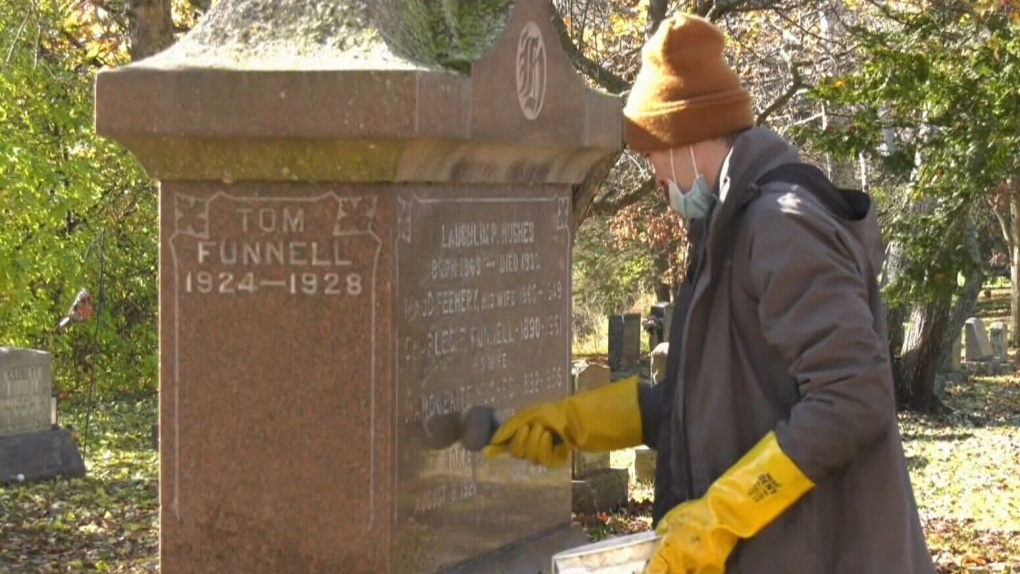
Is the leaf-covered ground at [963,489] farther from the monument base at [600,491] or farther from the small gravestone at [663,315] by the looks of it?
the small gravestone at [663,315]

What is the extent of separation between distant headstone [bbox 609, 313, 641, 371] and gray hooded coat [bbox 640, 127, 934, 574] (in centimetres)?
2104

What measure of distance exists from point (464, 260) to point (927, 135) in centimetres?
986

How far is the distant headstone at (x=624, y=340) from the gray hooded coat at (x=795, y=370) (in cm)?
2104

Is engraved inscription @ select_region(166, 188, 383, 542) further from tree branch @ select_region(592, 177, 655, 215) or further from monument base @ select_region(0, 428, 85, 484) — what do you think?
tree branch @ select_region(592, 177, 655, 215)

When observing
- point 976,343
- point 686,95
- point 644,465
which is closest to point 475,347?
point 686,95

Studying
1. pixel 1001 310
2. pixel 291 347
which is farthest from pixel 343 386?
pixel 1001 310

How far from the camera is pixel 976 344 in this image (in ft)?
92.6

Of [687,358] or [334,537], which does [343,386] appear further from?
[687,358]

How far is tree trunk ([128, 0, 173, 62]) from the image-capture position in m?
11.4

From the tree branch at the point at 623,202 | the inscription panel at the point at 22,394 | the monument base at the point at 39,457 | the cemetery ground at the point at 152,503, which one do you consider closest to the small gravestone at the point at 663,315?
the cemetery ground at the point at 152,503

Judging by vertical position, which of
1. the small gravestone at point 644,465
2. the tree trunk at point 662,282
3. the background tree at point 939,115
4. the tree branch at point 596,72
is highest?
the tree branch at point 596,72

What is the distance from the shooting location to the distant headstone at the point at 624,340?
24609 millimetres

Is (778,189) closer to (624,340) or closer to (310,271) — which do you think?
(310,271)

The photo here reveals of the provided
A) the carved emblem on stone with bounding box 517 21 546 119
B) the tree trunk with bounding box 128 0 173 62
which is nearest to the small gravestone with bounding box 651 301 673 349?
the tree trunk with bounding box 128 0 173 62
